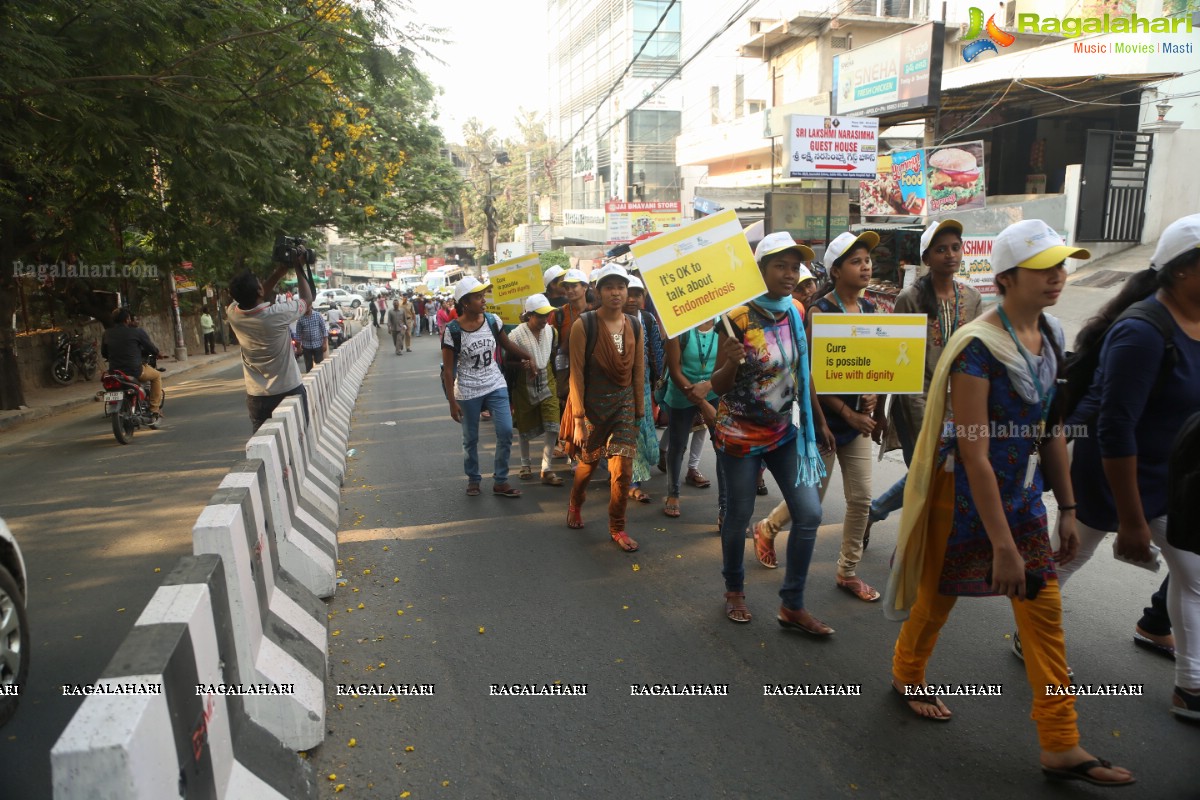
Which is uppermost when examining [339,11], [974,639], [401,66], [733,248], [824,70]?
[824,70]

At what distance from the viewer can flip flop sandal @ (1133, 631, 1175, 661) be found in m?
3.63

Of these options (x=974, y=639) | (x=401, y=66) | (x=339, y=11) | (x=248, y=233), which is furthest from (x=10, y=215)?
(x=974, y=639)

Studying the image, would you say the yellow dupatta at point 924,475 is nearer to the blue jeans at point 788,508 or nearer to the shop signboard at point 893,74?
the blue jeans at point 788,508

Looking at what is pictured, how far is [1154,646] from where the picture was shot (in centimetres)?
367

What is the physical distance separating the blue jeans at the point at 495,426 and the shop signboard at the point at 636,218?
18.5 m

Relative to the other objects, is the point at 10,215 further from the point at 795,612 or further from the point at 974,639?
the point at 974,639

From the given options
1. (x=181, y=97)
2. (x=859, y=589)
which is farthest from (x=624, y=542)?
(x=181, y=97)

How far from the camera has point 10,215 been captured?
35.9 ft

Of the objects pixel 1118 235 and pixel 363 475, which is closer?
pixel 363 475

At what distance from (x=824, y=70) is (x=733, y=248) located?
2564 centimetres

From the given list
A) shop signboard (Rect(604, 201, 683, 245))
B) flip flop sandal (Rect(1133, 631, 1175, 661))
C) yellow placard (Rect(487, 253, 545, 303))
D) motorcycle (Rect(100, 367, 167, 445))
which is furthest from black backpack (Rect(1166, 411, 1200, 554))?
shop signboard (Rect(604, 201, 683, 245))

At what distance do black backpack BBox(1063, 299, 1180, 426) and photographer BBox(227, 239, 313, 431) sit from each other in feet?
16.6

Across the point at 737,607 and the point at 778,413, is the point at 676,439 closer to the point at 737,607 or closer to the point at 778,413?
the point at 737,607

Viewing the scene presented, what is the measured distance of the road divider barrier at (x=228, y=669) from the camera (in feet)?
5.51
